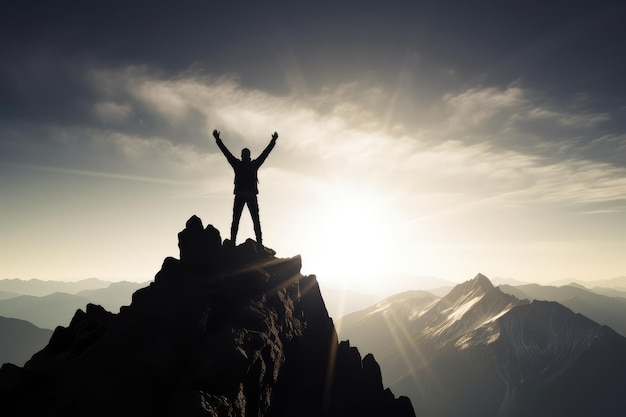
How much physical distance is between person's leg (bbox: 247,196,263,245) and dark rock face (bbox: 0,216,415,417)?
110 cm

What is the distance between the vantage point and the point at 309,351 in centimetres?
2147

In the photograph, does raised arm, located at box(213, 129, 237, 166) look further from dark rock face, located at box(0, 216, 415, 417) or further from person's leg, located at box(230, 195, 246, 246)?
dark rock face, located at box(0, 216, 415, 417)

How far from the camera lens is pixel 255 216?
20.6m

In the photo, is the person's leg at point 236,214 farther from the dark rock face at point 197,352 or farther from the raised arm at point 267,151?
the raised arm at point 267,151

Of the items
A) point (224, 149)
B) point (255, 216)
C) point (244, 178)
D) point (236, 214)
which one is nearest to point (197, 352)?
point (236, 214)

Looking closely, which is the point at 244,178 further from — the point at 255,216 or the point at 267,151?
the point at 255,216

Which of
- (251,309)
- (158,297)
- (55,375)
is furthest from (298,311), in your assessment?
(55,375)

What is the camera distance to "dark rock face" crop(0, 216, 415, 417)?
412 inches

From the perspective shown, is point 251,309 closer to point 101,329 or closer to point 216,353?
point 216,353

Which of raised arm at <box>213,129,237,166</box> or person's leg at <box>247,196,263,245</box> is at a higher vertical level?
raised arm at <box>213,129,237,166</box>

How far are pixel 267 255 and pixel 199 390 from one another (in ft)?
35.8

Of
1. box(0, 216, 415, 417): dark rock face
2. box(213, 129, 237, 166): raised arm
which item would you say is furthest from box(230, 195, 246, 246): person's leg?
box(213, 129, 237, 166): raised arm

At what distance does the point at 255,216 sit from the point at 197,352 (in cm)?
945

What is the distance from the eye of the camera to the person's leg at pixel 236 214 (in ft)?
64.1
